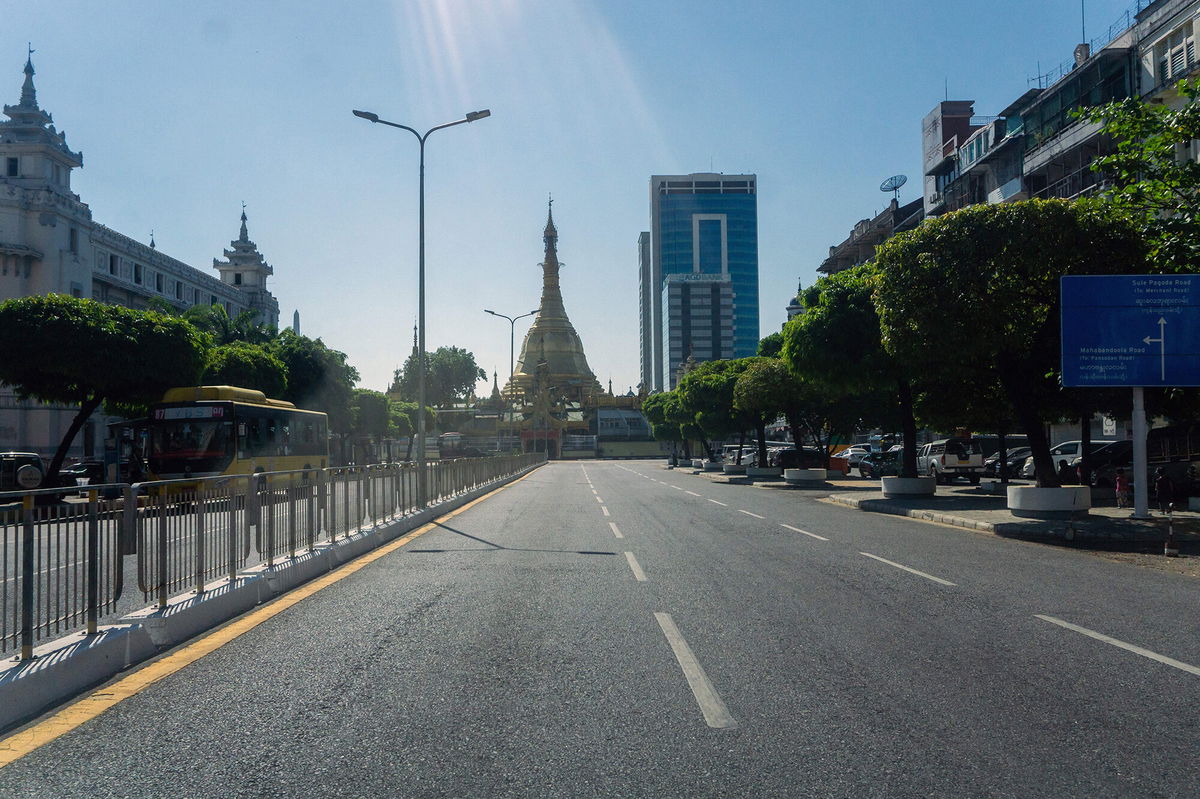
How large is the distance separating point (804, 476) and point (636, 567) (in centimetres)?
2795

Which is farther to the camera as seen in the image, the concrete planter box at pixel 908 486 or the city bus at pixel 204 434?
the concrete planter box at pixel 908 486

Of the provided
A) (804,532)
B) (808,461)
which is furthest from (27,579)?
(808,461)

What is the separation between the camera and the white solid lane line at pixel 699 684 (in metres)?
5.17

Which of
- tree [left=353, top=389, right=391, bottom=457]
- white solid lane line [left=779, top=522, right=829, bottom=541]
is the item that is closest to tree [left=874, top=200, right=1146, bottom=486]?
white solid lane line [left=779, top=522, right=829, bottom=541]

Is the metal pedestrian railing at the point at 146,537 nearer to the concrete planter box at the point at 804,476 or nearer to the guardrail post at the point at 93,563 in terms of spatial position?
the guardrail post at the point at 93,563

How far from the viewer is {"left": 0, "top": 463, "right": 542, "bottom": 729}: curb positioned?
5.38 meters

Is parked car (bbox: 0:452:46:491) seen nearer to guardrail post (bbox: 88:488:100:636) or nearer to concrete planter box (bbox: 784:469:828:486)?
guardrail post (bbox: 88:488:100:636)

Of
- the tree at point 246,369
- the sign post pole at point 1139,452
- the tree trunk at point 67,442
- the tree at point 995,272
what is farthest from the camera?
the tree at point 246,369

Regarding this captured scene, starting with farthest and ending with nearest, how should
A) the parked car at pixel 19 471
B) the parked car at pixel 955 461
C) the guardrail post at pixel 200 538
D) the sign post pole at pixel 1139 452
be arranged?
the parked car at pixel 955 461 → the parked car at pixel 19 471 → the sign post pole at pixel 1139 452 → the guardrail post at pixel 200 538

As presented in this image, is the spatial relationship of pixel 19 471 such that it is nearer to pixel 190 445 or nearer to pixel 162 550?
pixel 190 445

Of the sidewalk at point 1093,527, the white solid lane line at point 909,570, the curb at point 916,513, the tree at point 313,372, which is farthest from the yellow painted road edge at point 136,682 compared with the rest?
the tree at point 313,372

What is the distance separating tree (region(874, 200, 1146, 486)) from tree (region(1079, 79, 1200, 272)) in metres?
0.94

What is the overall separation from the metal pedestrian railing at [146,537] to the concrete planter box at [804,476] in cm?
2758

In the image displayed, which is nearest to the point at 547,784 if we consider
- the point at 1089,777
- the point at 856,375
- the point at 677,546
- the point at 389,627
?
the point at 1089,777
